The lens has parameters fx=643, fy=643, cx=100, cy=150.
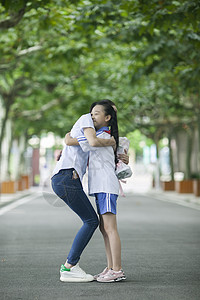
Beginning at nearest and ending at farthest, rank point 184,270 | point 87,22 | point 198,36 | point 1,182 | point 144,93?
point 184,270 < point 198,36 < point 87,22 < point 144,93 < point 1,182

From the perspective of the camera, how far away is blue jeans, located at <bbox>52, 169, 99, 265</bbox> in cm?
631

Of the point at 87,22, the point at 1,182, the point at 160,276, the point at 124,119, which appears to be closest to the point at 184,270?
the point at 160,276

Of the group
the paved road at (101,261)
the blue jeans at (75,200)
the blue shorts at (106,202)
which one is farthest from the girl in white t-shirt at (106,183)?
the paved road at (101,261)

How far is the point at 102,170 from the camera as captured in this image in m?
6.39

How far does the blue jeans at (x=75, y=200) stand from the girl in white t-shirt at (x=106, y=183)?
10 cm

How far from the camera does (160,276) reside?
6906 millimetres

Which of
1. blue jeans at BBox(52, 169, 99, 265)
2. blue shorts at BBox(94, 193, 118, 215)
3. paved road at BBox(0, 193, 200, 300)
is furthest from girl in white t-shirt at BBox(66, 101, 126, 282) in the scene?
paved road at BBox(0, 193, 200, 300)

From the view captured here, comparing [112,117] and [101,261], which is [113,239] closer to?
[112,117]

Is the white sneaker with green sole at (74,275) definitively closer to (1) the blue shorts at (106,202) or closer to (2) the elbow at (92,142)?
(1) the blue shorts at (106,202)

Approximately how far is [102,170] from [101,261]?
209 centimetres

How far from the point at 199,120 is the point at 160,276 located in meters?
20.0

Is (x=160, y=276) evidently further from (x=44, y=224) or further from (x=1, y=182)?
(x=1, y=182)

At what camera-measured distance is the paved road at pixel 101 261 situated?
596cm

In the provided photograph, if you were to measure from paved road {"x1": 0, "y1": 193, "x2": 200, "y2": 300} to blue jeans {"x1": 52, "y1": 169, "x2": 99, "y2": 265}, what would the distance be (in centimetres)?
34
